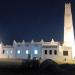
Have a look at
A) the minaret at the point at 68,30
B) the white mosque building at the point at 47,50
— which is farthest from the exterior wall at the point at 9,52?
the minaret at the point at 68,30

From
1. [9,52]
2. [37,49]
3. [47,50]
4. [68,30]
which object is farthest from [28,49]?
[68,30]

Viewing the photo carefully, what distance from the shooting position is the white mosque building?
61.8 metres

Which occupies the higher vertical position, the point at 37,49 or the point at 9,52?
the point at 37,49

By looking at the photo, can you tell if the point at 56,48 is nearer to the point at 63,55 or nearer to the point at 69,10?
the point at 63,55

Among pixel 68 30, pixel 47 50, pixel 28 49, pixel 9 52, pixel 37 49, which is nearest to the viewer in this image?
pixel 47 50

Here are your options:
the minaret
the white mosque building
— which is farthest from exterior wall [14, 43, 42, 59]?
the minaret

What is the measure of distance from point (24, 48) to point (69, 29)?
13.0 meters

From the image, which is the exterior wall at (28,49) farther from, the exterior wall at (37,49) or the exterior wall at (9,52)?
the exterior wall at (9,52)

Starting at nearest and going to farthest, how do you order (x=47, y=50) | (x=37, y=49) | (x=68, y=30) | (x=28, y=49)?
1. (x=47, y=50)
2. (x=37, y=49)
3. (x=28, y=49)
4. (x=68, y=30)

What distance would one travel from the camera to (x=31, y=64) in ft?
118

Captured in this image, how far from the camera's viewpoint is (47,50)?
6225cm

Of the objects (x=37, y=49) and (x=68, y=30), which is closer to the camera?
(x=37, y=49)

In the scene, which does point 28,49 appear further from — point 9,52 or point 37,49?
point 9,52

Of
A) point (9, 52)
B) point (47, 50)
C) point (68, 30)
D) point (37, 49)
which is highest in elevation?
point (68, 30)
